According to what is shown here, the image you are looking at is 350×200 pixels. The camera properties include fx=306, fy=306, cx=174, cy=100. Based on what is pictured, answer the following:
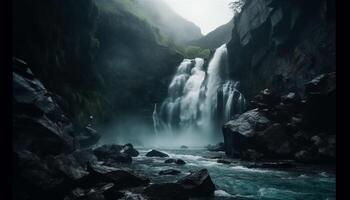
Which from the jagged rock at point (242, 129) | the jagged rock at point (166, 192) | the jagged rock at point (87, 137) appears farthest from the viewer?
the jagged rock at point (87, 137)

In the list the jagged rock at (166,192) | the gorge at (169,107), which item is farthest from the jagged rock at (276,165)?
the jagged rock at (166,192)

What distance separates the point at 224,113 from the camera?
1933 inches

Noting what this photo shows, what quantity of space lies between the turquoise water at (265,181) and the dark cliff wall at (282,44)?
15.0 m

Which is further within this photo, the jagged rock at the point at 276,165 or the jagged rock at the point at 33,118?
the jagged rock at the point at 276,165

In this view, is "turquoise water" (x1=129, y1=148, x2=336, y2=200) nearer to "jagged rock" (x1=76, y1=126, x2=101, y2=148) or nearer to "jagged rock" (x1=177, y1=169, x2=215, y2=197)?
"jagged rock" (x1=177, y1=169, x2=215, y2=197)

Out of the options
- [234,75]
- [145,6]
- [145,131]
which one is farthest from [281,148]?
[145,6]

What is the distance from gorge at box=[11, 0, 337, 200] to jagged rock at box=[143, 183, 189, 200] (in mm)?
53

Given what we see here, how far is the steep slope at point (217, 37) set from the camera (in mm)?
105613

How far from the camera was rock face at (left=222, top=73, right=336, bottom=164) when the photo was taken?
2623 centimetres

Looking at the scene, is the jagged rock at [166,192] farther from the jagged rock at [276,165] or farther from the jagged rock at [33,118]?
the jagged rock at [276,165]

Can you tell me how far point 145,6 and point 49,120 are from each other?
380 ft

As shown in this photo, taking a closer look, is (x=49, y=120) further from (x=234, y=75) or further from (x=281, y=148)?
(x=234, y=75)

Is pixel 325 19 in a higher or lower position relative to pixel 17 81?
higher

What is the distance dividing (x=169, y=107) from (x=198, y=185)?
1742 inches
